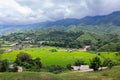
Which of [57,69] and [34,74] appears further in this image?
[57,69]

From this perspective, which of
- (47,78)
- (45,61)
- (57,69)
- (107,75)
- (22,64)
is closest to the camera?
(47,78)

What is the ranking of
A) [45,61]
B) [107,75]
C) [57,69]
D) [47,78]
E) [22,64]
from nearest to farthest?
[47,78] → [107,75] → [57,69] → [22,64] → [45,61]

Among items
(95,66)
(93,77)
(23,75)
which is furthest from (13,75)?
(95,66)

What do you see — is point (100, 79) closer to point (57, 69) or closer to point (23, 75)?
point (23, 75)

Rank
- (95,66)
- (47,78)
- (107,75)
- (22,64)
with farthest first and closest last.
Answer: (22,64) < (95,66) < (107,75) < (47,78)

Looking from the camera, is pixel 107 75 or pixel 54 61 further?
pixel 54 61

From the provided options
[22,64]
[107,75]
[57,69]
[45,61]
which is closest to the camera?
[107,75]

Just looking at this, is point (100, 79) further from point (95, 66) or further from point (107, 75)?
point (95, 66)

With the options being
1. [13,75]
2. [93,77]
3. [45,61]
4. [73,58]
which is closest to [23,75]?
[13,75]
